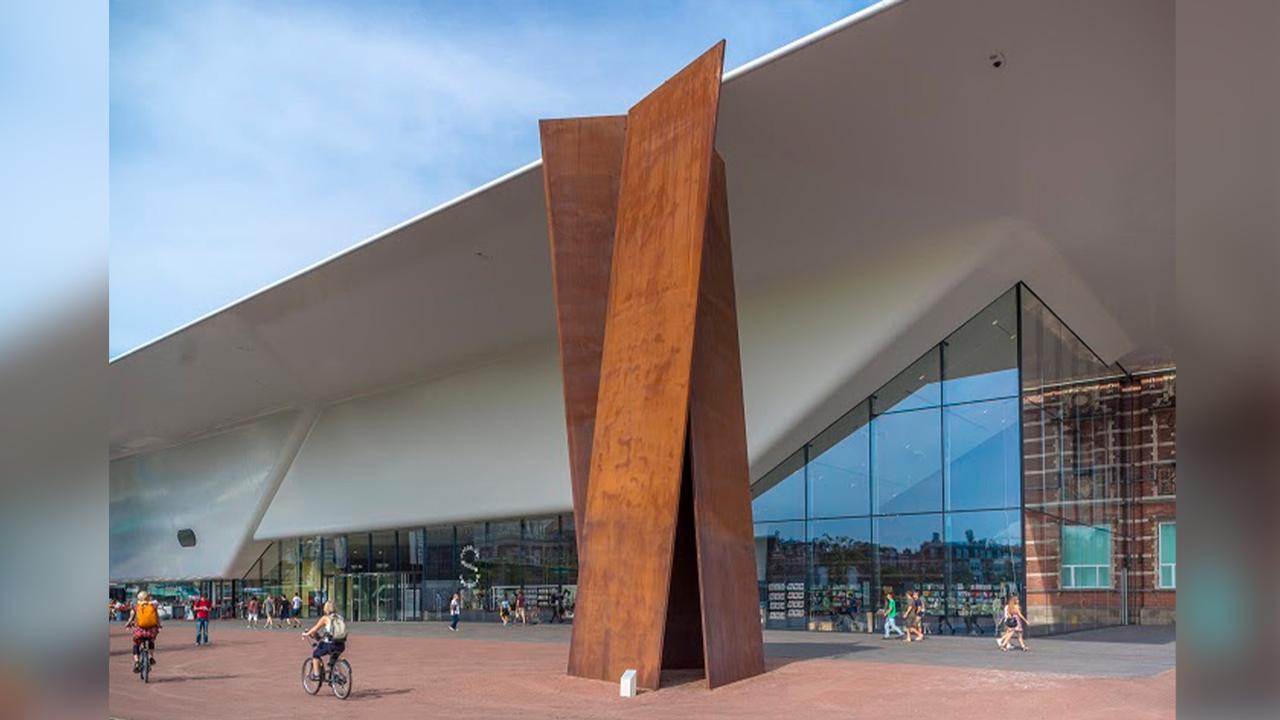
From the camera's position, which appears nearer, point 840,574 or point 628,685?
point 628,685

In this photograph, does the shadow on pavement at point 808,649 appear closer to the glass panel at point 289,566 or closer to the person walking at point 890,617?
the person walking at point 890,617

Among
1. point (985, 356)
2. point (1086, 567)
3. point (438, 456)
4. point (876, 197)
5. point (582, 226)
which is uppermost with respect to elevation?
point (876, 197)

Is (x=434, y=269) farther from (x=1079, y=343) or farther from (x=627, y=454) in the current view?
(x=1079, y=343)

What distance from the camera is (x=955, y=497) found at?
2378 cm

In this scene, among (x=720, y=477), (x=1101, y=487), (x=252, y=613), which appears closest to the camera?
(x=720, y=477)

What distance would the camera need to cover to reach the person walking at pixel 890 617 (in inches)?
915

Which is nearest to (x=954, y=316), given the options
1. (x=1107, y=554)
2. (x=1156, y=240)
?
(x=1156, y=240)

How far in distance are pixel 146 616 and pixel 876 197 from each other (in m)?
15.1

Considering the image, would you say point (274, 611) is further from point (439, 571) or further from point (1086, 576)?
point (1086, 576)

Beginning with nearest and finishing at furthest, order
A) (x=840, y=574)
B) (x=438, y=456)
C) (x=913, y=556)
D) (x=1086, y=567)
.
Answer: (x=913, y=556) < (x=840, y=574) < (x=1086, y=567) < (x=438, y=456)

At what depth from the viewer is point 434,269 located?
2584cm

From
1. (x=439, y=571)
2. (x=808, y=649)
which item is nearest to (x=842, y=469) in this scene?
(x=808, y=649)

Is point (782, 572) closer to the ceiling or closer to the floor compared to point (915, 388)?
closer to the floor

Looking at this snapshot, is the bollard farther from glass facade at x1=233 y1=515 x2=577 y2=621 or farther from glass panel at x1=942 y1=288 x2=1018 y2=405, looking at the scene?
glass facade at x1=233 y1=515 x2=577 y2=621
